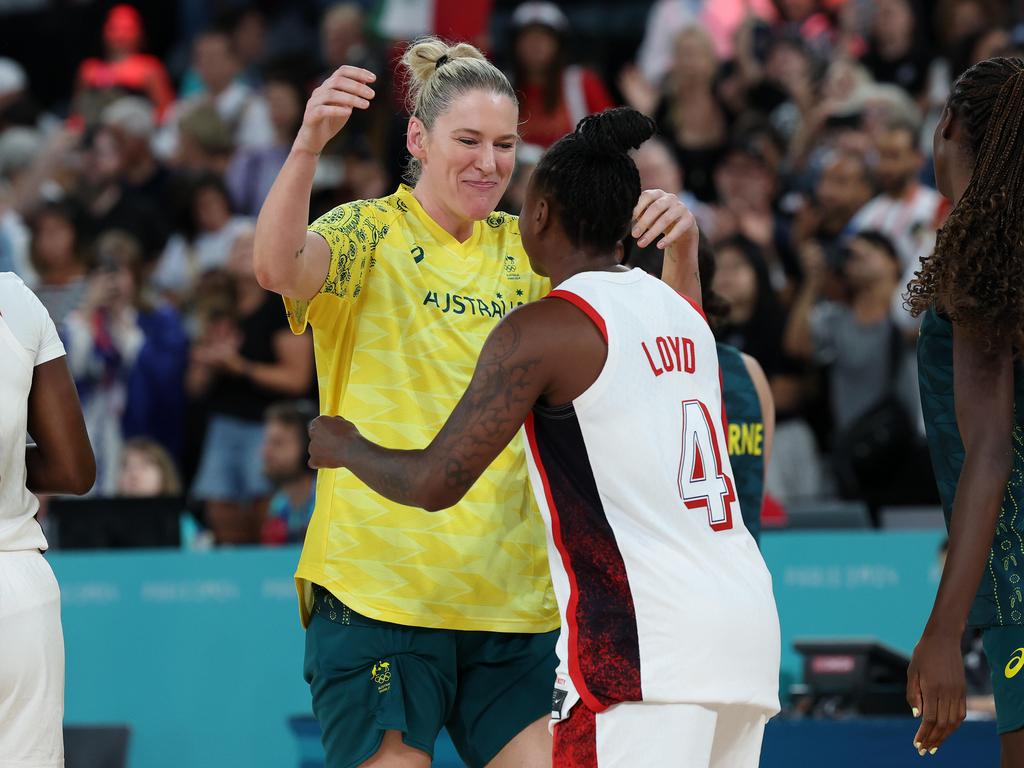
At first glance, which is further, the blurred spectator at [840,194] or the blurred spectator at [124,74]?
the blurred spectator at [124,74]

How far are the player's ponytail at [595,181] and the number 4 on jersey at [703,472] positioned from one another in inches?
16.4

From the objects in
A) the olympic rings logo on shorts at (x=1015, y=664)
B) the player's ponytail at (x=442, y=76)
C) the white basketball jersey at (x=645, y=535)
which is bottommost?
the olympic rings logo on shorts at (x=1015, y=664)

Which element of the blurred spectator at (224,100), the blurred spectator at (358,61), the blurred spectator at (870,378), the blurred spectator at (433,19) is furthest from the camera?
the blurred spectator at (224,100)

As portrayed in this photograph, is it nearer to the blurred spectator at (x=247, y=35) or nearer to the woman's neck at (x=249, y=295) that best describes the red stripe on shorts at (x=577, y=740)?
the woman's neck at (x=249, y=295)

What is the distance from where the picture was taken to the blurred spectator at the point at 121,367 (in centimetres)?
936

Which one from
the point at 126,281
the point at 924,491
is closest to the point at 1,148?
the point at 126,281

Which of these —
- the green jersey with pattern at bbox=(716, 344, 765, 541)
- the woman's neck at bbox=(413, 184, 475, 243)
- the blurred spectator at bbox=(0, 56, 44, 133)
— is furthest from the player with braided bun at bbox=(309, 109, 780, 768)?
the blurred spectator at bbox=(0, 56, 44, 133)

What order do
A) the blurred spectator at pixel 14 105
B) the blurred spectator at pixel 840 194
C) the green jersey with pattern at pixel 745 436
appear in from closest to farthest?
the green jersey with pattern at pixel 745 436
the blurred spectator at pixel 840 194
the blurred spectator at pixel 14 105

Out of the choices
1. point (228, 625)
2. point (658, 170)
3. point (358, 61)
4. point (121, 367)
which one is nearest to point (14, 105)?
point (358, 61)

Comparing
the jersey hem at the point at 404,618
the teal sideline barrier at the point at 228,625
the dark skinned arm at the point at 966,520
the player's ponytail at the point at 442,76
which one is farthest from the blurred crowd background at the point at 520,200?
the dark skinned arm at the point at 966,520

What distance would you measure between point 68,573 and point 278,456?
125 centimetres

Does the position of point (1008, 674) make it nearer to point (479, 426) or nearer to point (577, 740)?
point (577, 740)

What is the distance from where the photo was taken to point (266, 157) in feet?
35.8

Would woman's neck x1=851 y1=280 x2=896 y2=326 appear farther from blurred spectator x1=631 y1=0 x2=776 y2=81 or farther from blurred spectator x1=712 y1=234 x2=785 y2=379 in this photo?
blurred spectator x1=631 y1=0 x2=776 y2=81
